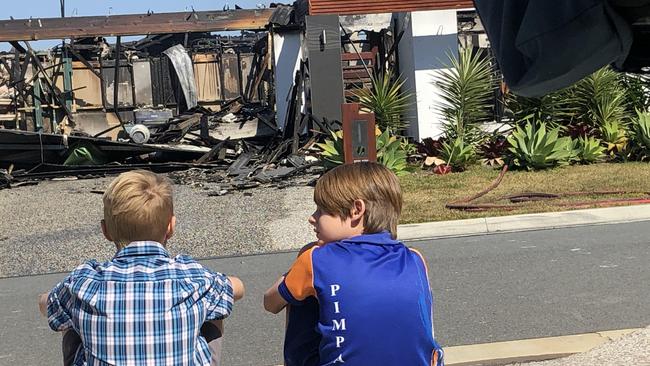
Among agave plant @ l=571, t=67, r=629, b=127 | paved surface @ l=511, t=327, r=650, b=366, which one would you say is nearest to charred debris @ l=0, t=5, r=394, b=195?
agave plant @ l=571, t=67, r=629, b=127

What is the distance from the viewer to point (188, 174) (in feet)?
51.0

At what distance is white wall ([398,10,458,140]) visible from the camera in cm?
1717

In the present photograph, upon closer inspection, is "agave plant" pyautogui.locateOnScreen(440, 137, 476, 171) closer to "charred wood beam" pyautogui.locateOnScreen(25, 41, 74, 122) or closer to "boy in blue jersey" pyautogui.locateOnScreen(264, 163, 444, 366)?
"boy in blue jersey" pyautogui.locateOnScreen(264, 163, 444, 366)

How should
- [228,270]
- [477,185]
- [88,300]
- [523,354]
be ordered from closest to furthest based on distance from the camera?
[88,300] < [523,354] < [228,270] < [477,185]

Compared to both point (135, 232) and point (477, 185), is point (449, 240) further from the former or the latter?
point (135, 232)

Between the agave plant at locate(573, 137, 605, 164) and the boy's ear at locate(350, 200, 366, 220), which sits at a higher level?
the boy's ear at locate(350, 200, 366, 220)

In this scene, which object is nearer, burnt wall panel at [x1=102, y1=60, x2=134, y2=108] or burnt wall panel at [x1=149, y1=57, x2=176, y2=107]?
burnt wall panel at [x1=102, y1=60, x2=134, y2=108]

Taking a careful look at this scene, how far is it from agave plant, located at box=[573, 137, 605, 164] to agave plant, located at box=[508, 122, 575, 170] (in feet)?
0.74

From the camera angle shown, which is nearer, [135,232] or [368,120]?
[135,232]

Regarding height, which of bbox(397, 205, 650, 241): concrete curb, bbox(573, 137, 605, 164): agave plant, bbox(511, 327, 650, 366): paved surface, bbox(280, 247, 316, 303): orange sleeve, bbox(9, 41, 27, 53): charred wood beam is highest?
bbox(9, 41, 27, 53): charred wood beam

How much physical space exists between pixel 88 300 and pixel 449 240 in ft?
23.3

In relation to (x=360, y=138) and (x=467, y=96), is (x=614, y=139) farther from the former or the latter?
(x=360, y=138)

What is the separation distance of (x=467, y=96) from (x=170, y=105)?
12738 millimetres

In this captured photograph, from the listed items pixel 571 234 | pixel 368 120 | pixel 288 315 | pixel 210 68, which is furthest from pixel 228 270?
pixel 210 68
